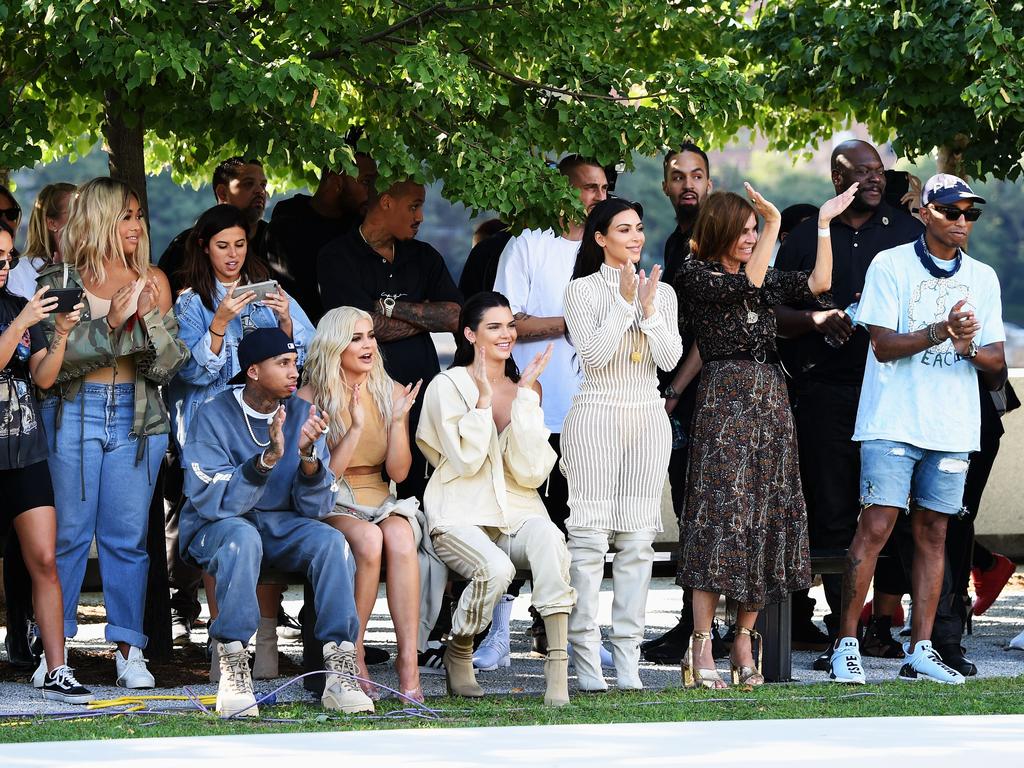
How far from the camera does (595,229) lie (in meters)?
7.80

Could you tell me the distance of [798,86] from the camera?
9.94 m

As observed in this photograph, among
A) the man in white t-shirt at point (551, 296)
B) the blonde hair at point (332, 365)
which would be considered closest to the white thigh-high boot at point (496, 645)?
the man in white t-shirt at point (551, 296)

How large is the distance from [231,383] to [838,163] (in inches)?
125

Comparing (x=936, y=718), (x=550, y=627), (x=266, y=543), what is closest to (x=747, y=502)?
(x=550, y=627)

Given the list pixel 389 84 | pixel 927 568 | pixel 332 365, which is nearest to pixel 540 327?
pixel 332 365

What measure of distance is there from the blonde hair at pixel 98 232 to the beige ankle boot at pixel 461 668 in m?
2.17

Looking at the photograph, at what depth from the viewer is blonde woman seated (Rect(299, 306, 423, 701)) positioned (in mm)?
7320

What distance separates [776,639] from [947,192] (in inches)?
85.8

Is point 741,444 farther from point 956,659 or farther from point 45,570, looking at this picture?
point 45,570

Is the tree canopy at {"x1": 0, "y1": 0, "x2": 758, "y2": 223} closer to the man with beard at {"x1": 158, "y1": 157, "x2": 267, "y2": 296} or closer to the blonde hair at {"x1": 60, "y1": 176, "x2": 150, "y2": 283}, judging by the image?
the blonde hair at {"x1": 60, "y1": 176, "x2": 150, "y2": 283}

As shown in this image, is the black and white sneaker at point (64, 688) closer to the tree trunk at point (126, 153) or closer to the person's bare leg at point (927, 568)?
the tree trunk at point (126, 153)

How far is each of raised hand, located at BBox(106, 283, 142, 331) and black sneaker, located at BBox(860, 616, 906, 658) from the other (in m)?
4.04

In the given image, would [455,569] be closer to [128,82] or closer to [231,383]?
[231,383]

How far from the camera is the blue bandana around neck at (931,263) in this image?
25.8ft
